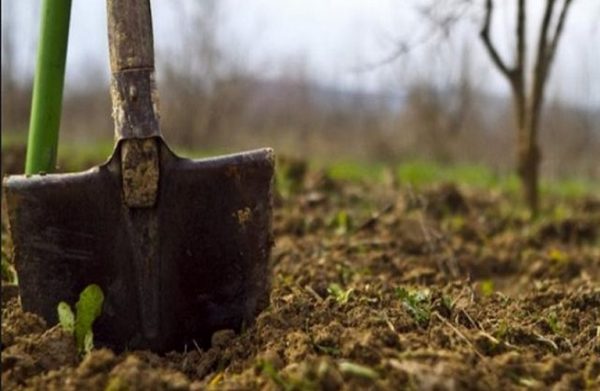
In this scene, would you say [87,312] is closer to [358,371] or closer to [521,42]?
[358,371]

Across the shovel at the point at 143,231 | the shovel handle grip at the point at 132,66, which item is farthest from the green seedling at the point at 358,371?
the shovel handle grip at the point at 132,66

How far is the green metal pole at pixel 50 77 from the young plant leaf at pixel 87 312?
2.12ft

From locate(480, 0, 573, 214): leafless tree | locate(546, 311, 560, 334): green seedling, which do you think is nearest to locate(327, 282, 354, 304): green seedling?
locate(546, 311, 560, 334): green seedling

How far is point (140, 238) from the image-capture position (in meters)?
2.63

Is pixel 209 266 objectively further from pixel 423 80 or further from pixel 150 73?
pixel 423 80

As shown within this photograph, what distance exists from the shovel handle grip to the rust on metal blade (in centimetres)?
11

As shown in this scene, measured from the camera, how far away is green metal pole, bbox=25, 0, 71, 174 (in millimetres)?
3025

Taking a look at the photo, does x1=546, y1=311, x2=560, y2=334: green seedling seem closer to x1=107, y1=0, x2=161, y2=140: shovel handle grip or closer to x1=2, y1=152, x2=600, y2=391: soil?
x1=2, y1=152, x2=600, y2=391: soil

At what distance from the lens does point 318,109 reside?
116 ft

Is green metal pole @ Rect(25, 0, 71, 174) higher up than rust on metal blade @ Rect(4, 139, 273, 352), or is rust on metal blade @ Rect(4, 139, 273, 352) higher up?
green metal pole @ Rect(25, 0, 71, 174)

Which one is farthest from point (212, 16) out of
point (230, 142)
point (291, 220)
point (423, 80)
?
point (291, 220)

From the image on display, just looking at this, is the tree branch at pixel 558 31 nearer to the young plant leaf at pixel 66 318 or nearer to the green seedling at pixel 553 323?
the green seedling at pixel 553 323

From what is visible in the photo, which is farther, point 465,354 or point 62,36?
point 62,36

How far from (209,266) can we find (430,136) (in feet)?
66.9
